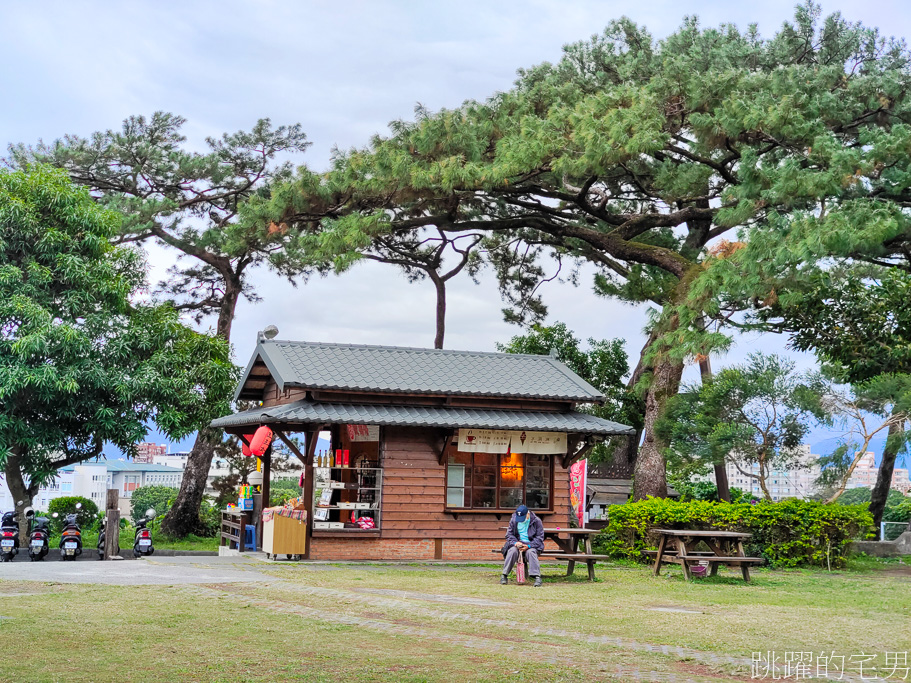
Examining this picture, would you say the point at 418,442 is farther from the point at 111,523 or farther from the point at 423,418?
the point at 111,523

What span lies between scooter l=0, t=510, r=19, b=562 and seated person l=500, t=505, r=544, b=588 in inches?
360

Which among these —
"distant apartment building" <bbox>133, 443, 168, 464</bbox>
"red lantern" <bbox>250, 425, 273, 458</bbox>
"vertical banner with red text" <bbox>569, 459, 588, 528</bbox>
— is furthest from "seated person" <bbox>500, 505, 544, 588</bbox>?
"distant apartment building" <bbox>133, 443, 168, 464</bbox>

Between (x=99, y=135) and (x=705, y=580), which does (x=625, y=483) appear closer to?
(x=705, y=580)

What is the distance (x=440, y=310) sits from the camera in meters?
28.5

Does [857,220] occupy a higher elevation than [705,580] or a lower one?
higher

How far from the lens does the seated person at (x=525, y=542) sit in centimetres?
1354

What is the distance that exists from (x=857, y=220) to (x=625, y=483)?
34.3 ft

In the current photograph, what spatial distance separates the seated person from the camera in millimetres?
13539

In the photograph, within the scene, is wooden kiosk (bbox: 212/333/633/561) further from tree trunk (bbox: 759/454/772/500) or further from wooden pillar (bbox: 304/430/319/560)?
tree trunk (bbox: 759/454/772/500)

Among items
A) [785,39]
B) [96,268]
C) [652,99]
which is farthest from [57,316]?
[785,39]

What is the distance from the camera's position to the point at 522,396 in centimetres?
1778

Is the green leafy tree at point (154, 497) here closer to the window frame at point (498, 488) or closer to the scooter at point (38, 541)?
the scooter at point (38, 541)

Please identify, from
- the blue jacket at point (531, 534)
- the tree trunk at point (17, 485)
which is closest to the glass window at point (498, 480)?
the blue jacket at point (531, 534)

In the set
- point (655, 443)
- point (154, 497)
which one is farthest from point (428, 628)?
point (154, 497)
